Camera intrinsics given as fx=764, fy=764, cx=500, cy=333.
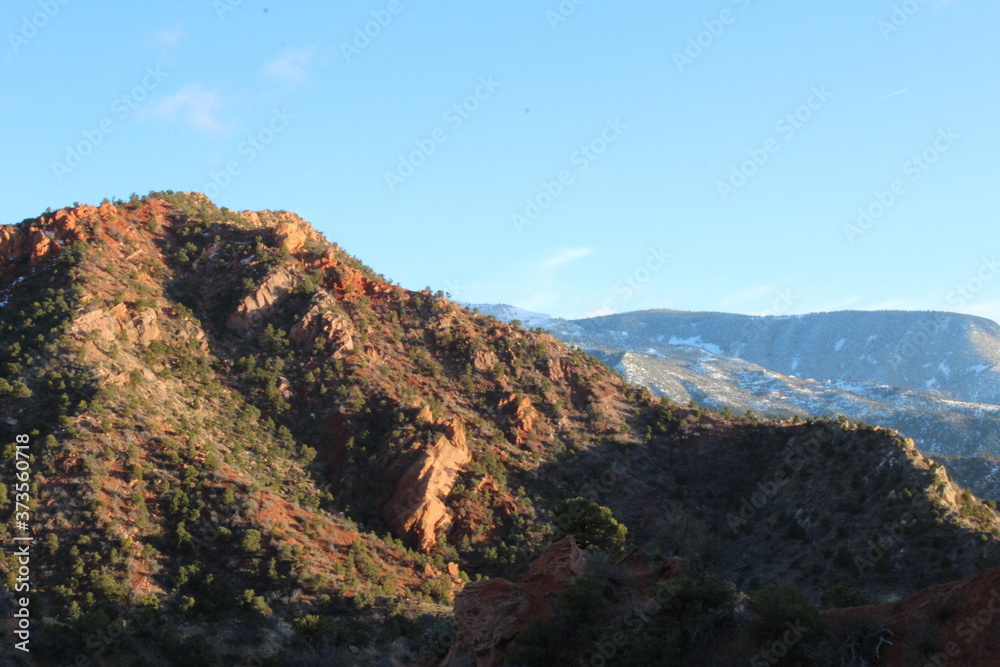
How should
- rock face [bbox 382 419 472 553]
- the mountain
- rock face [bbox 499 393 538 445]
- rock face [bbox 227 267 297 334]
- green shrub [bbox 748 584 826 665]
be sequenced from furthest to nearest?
rock face [bbox 227 267 297 334], rock face [bbox 499 393 538 445], rock face [bbox 382 419 472 553], the mountain, green shrub [bbox 748 584 826 665]

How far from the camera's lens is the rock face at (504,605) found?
2489cm

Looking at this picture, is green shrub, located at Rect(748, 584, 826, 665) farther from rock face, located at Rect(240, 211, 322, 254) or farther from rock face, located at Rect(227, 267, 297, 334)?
rock face, located at Rect(240, 211, 322, 254)

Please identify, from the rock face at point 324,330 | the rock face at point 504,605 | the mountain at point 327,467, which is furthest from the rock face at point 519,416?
the rock face at point 504,605

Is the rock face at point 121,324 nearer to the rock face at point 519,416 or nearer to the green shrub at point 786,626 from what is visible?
the rock face at point 519,416

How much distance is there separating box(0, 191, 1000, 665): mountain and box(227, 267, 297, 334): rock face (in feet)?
0.58

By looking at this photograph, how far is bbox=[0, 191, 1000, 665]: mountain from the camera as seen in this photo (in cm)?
→ 3372

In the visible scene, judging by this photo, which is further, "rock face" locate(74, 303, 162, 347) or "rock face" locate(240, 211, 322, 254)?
"rock face" locate(240, 211, 322, 254)

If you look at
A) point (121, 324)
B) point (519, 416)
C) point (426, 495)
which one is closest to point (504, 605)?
point (426, 495)

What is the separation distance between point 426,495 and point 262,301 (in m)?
19.3

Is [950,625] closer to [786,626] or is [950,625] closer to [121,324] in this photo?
[786,626]

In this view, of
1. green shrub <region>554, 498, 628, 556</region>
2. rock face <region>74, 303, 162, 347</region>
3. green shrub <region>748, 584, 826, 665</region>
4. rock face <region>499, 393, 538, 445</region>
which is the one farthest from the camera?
rock face <region>499, 393, 538, 445</region>

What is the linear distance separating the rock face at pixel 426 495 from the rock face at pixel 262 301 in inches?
643

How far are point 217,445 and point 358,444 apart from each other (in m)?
8.02

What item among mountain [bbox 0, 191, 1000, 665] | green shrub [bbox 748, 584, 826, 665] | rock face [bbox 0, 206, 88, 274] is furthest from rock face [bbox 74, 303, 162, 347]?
green shrub [bbox 748, 584, 826, 665]
